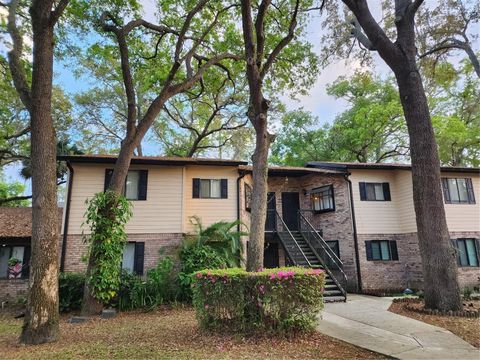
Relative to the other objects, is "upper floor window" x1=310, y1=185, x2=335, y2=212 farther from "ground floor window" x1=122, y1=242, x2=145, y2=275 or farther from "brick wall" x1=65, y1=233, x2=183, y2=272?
"ground floor window" x1=122, y1=242, x2=145, y2=275

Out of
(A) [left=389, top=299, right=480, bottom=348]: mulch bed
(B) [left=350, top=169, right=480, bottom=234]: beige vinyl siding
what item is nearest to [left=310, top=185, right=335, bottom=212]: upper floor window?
(B) [left=350, top=169, right=480, bottom=234]: beige vinyl siding

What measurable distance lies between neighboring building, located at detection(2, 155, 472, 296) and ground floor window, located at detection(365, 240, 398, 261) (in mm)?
46

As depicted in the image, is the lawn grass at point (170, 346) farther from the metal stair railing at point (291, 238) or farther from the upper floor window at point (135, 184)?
the metal stair railing at point (291, 238)

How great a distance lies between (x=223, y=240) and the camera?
38.4 ft

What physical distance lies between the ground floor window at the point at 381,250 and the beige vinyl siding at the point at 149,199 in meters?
8.71

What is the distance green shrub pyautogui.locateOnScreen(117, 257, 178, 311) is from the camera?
989 cm

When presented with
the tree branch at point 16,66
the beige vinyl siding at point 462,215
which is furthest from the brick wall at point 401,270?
the tree branch at point 16,66

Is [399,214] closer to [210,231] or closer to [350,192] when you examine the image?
[350,192]

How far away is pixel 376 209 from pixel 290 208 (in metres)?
4.19

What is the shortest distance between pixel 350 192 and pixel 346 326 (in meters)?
8.12

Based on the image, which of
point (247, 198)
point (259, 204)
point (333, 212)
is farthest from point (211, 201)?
point (333, 212)

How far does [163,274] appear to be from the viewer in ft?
34.6

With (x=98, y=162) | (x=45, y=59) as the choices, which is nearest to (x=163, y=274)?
(x=98, y=162)

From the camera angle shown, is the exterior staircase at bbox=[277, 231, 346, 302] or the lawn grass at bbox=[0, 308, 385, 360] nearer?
the lawn grass at bbox=[0, 308, 385, 360]
